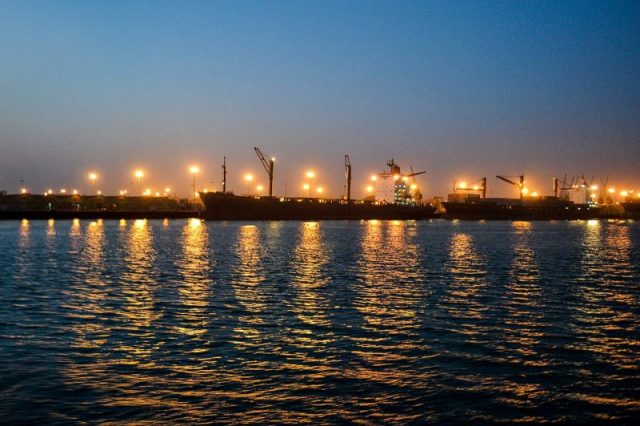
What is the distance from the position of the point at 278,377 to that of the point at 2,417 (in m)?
5.02

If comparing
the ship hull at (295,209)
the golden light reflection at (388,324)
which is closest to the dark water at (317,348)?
the golden light reflection at (388,324)

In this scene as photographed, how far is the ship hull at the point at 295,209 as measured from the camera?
470 feet

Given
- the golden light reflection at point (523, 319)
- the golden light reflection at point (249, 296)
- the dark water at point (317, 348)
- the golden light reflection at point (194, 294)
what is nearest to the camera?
the dark water at point (317, 348)

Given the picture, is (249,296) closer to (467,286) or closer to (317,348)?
(317,348)

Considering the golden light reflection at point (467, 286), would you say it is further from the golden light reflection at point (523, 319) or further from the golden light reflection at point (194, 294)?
the golden light reflection at point (194, 294)

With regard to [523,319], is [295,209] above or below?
above

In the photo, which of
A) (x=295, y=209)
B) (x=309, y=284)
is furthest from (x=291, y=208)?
(x=309, y=284)

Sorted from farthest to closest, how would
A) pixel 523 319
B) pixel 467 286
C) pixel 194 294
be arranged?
pixel 467 286 < pixel 194 294 < pixel 523 319

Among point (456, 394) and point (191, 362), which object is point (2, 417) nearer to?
point (191, 362)

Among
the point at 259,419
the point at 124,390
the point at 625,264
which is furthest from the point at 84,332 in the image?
the point at 625,264

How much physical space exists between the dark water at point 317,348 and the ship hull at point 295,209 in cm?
10986

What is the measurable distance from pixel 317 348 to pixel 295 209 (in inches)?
5544

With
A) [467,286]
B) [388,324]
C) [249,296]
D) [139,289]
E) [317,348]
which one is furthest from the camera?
[467,286]

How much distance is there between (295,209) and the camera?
15638cm
